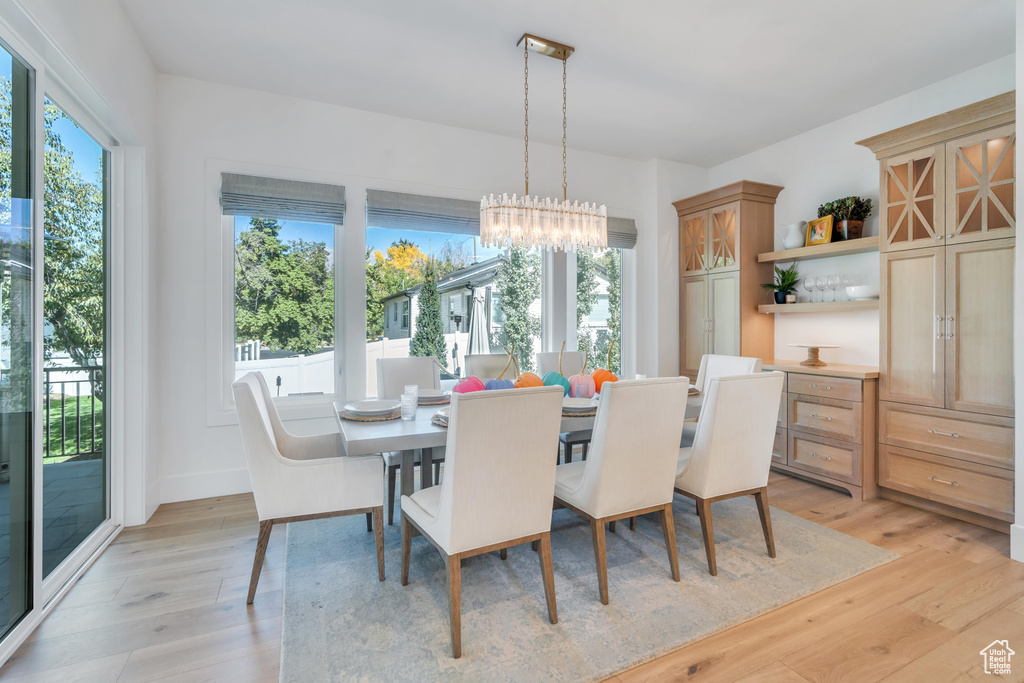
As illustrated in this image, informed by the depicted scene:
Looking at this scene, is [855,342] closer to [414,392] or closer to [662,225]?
[662,225]

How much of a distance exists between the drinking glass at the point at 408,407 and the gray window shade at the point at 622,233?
275 centimetres

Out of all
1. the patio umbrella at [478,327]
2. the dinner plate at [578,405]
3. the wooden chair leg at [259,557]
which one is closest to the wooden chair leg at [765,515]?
the dinner plate at [578,405]

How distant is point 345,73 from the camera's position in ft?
10.2

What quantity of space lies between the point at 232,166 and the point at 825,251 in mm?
4109

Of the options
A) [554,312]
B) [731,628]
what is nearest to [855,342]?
[554,312]

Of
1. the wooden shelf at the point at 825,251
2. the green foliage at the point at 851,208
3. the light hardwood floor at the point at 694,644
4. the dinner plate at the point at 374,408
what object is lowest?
the light hardwood floor at the point at 694,644

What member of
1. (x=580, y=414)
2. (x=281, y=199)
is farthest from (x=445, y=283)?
(x=580, y=414)

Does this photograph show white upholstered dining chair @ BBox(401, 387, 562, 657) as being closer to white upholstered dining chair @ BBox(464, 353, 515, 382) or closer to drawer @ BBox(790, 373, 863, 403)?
white upholstered dining chair @ BBox(464, 353, 515, 382)

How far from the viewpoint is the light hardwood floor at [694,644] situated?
5.33ft

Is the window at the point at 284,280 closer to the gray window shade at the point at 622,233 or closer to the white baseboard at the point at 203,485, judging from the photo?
the white baseboard at the point at 203,485

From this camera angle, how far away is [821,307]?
3672 millimetres

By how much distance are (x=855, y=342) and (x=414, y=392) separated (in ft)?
10.7

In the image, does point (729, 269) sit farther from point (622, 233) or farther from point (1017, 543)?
point (1017, 543)

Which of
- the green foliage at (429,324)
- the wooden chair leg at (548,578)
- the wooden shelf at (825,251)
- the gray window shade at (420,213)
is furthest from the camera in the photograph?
the green foliage at (429,324)
